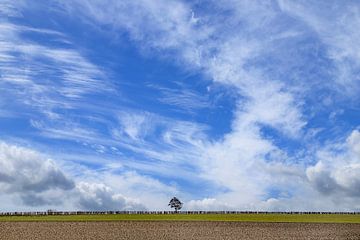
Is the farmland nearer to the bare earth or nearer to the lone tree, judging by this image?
the bare earth

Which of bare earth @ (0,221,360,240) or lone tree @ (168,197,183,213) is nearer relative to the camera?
bare earth @ (0,221,360,240)

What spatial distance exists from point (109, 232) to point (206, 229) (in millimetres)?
12836

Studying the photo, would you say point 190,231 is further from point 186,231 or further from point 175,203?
point 175,203

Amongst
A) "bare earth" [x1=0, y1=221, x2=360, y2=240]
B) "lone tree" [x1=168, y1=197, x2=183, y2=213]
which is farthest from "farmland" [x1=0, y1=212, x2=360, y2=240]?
"lone tree" [x1=168, y1=197, x2=183, y2=213]

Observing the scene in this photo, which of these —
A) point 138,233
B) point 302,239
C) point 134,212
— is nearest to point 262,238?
point 302,239

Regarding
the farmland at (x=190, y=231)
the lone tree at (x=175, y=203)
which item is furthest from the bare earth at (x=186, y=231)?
the lone tree at (x=175, y=203)

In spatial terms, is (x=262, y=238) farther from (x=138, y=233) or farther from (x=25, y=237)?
(x=25, y=237)

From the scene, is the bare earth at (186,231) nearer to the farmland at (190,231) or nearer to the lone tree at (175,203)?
the farmland at (190,231)

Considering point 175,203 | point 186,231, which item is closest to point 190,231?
point 186,231

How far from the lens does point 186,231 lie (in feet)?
211

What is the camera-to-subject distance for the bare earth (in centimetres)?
5944

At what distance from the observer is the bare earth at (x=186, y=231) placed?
59.4 metres

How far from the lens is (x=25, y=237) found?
197ft

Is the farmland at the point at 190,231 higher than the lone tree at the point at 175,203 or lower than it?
lower
